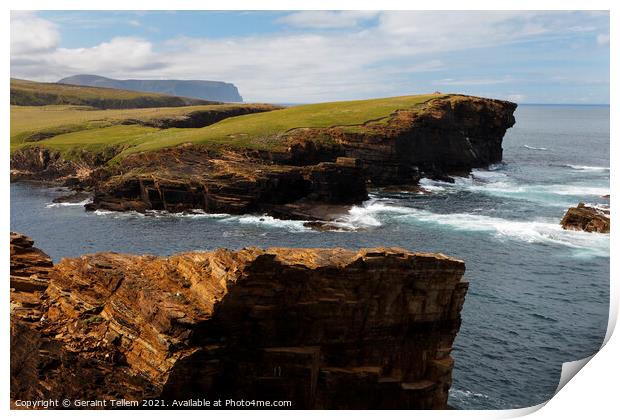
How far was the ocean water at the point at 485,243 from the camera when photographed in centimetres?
3528

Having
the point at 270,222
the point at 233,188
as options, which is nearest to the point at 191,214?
the point at 233,188

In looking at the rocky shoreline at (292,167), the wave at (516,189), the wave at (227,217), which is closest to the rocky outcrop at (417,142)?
the rocky shoreline at (292,167)

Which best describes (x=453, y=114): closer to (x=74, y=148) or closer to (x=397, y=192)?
(x=397, y=192)

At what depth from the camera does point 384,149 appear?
302ft

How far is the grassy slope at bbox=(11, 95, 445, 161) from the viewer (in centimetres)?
8969

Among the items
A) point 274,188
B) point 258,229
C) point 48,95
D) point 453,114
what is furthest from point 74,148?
point 48,95

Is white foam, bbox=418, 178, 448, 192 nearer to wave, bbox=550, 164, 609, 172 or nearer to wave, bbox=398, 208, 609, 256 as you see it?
wave, bbox=398, 208, 609, 256

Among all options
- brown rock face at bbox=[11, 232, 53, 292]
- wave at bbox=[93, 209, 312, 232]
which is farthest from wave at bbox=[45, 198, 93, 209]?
brown rock face at bbox=[11, 232, 53, 292]

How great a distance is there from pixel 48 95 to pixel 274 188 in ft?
422

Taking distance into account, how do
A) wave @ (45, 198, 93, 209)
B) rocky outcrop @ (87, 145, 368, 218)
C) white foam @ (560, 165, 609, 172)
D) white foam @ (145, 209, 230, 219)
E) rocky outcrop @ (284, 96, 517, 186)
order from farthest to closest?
1. white foam @ (560, 165, 609, 172)
2. rocky outcrop @ (284, 96, 517, 186)
3. wave @ (45, 198, 93, 209)
4. rocky outcrop @ (87, 145, 368, 218)
5. white foam @ (145, 209, 230, 219)

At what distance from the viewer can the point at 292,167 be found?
80312 millimetres

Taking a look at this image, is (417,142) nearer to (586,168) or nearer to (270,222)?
(270,222)

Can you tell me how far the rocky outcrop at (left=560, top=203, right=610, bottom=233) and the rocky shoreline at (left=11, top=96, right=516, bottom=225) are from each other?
27178 mm

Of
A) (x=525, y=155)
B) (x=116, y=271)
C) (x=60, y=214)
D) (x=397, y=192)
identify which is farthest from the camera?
(x=525, y=155)
